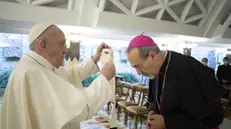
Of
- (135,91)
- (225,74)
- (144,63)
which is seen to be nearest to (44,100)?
(144,63)

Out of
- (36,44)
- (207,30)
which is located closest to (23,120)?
(36,44)

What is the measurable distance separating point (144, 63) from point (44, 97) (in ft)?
2.33

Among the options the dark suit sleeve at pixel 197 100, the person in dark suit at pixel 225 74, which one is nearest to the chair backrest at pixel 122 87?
Answer: the person in dark suit at pixel 225 74

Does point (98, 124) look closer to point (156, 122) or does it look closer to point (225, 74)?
point (156, 122)

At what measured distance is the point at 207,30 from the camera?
7.42 meters

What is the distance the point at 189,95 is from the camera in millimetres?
1292

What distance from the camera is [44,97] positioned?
1157 millimetres

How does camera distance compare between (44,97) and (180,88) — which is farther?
(180,88)

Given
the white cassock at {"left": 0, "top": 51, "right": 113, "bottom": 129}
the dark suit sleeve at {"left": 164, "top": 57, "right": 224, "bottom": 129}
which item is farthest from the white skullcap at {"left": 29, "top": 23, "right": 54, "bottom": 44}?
the dark suit sleeve at {"left": 164, "top": 57, "right": 224, "bottom": 129}

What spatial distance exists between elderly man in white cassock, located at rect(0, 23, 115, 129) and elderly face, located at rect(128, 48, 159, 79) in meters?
0.25

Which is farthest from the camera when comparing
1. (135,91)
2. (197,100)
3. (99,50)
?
(135,91)

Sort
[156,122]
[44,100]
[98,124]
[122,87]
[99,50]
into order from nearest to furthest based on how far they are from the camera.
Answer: [44,100]
[156,122]
[99,50]
[98,124]
[122,87]

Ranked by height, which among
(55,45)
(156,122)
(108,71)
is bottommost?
(156,122)

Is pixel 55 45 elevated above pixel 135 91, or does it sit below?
above
